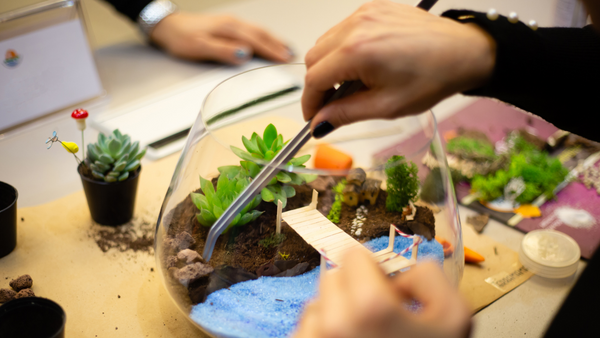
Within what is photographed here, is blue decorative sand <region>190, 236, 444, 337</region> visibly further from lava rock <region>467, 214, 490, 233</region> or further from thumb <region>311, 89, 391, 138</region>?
lava rock <region>467, 214, 490, 233</region>

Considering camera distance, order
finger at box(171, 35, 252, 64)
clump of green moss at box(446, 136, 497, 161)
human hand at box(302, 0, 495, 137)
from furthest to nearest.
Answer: finger at box(171, 35, 252, 64)
clump of green moss at box(446, 136, 497, 161)
human hand at box(302, 0, 495, 137)

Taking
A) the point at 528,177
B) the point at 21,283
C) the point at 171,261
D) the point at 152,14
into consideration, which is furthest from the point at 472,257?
the point at 152,14

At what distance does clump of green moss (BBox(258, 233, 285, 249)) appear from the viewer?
0.55 m

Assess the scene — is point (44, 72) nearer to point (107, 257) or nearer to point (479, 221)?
point (107, 257)

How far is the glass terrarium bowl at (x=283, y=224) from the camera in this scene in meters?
0.52

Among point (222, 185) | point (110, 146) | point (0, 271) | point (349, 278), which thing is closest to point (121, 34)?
point (110, 146)

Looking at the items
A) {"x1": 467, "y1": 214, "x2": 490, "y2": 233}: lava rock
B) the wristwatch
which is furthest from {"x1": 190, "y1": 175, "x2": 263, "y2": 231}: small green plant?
the wristwatch

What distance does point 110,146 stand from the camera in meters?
0.74

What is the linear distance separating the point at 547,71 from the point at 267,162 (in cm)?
35

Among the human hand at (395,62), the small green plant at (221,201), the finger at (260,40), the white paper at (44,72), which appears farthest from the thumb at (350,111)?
the finger at (260,40)

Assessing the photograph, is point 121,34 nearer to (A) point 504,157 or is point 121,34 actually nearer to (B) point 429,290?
(A) point 504,157

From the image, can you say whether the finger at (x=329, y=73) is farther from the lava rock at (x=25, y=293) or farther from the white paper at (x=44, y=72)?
the white paper at (x=44, y=72)

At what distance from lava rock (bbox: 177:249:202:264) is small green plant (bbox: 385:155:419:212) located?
0.80 feet

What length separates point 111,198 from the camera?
0.76m
